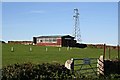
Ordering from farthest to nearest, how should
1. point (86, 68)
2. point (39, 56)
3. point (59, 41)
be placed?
point (59, 41), point (39, 56), point (86, 68)

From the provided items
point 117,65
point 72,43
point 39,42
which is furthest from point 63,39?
point 117,65

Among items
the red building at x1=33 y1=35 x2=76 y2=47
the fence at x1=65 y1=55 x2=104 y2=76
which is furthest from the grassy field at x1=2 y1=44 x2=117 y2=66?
the red building at x1=33 y1=35 x2=76 y2=47

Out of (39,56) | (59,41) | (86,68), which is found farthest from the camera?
(59,41)

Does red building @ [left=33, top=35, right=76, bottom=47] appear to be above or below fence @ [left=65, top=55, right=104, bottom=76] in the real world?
above

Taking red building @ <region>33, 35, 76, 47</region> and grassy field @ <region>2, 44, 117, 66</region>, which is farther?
red building @ <region>33, 35, 76, 47</region>

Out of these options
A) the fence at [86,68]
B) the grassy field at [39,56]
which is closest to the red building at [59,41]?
the grassy field at [39,56]

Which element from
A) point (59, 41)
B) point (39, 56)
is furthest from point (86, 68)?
point (59, 41)

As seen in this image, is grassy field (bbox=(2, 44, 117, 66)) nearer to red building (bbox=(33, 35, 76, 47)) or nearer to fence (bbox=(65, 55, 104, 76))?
fence (bbox=(65, 55, 104, 76))

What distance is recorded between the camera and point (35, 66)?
54.0ft

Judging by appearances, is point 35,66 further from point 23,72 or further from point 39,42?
point 39,42

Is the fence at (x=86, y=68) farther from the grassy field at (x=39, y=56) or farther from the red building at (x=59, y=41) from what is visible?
the red building at (x=59, y=41)

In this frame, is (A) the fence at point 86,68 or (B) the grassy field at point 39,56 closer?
(A) the fence at point 86,68

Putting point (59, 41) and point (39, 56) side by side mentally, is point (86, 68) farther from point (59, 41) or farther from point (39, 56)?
point (59, 41)

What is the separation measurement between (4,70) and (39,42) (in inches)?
2963
